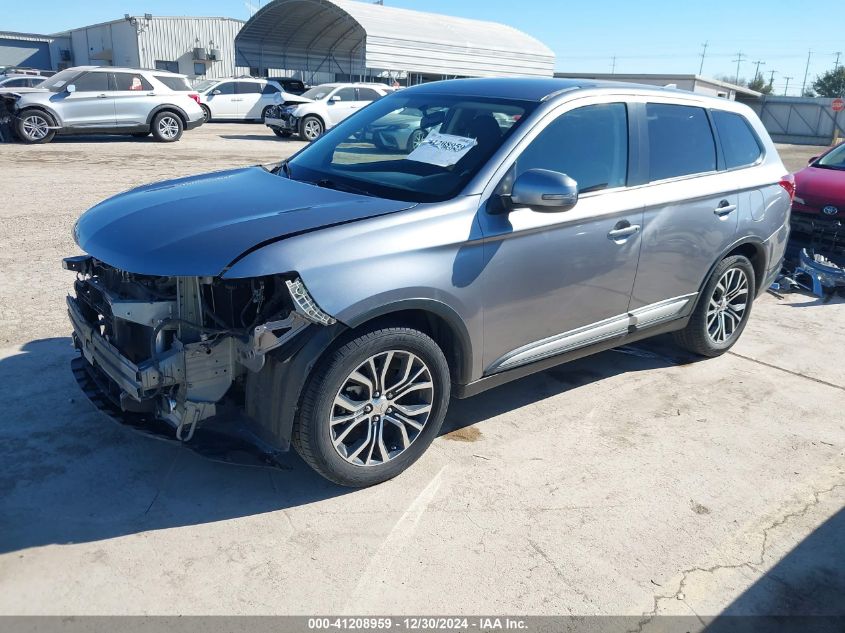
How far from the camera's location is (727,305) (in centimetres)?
537

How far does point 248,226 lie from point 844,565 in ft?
10.0

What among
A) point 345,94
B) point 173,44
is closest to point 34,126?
point 345,94

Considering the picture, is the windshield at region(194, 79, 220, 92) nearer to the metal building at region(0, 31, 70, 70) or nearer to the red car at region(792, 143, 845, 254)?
the red car at region(792, 143, 845, 254)

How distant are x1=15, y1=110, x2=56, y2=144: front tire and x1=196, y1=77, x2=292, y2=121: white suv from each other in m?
9.33

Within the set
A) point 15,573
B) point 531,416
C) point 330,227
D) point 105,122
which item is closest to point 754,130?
point 531,416

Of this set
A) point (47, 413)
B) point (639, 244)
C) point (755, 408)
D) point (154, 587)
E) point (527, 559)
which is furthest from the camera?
point (755, 408)

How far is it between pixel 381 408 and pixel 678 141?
2.75 metres

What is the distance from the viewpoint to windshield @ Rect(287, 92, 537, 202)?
3.75m

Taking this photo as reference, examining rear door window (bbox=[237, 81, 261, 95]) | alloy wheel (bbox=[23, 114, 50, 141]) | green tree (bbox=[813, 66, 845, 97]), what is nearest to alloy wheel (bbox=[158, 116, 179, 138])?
alloy wheel (bbox=[23, 114, 50, 141])

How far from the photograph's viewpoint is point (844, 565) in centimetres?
323

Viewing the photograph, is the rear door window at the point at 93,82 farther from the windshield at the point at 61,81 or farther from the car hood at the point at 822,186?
the car hood at the point at 822,186

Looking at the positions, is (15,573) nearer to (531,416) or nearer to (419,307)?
(419,307)

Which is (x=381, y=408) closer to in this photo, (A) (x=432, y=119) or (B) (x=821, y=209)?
(A) (x=432, y=119)

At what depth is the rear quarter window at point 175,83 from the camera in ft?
60.0
